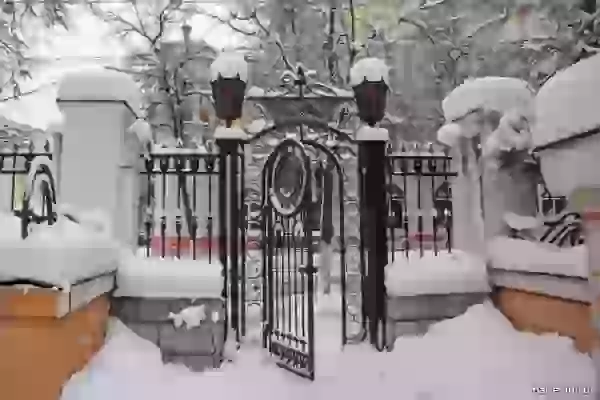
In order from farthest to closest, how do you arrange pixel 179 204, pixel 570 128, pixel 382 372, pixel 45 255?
1. pixel 179 204
2. pixel 382 372
3. pixel 570 128
4. pixel 45 255

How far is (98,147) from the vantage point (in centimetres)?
182

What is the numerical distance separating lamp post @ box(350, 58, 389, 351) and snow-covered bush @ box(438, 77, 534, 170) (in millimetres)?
239

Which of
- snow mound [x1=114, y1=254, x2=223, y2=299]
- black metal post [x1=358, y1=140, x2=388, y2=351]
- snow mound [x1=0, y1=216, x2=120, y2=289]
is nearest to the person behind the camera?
snow mound [x1=0, y1=216, x2=120, y2=289]

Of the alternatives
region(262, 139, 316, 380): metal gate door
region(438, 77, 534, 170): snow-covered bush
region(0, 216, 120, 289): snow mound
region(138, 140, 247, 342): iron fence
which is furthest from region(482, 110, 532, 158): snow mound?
region(0, 216, 120, 289): snow mound

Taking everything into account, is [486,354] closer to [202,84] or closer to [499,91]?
[499,91]

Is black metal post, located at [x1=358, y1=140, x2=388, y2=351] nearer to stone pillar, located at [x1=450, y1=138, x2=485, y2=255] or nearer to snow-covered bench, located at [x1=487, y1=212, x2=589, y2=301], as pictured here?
stone pillar, located at [x1=450, y1=138, x2=485, y2=255]

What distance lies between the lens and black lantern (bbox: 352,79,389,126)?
187 cm

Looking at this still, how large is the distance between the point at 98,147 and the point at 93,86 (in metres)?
0.20

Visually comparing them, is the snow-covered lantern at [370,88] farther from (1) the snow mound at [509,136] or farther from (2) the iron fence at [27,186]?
(2) the iron fence at [27,186]

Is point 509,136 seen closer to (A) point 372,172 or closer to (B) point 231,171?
(A) point 372,172

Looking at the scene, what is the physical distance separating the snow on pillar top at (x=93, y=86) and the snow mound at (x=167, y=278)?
21.4 inches

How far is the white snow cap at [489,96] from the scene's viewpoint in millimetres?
1830

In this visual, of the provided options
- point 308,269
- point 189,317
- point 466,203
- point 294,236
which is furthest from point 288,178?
point 466,203

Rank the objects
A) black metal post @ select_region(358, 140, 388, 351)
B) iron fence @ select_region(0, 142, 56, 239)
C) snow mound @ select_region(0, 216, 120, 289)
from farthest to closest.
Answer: black metal post @ select_region(358, 140, 388, 351) → iron fence @ select_region(0, 142, 56, 239) → snow mound @ select_region(0, 216, 120, 289)
